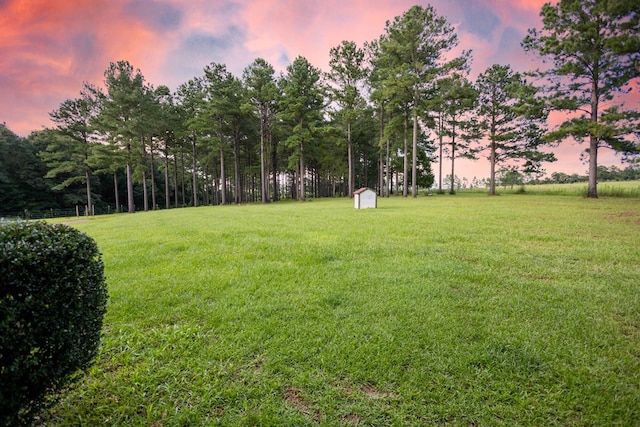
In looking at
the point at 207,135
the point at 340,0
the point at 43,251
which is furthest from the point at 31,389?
the point at 207,135

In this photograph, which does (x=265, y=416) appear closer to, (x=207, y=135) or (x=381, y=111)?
(x=381, y=111)

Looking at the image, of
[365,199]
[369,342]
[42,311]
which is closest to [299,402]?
[369,342]

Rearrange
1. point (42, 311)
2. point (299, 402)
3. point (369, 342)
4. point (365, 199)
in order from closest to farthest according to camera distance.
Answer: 1. point (42, 311)
2. point (299, 402)
3. point (369, 342)
4. point (365, 199)

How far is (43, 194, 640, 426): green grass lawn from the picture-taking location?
180 cm

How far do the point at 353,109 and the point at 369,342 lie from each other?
26.4 meters

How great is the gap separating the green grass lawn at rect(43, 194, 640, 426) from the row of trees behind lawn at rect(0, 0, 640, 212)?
59.7ft

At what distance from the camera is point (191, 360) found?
7.51ft

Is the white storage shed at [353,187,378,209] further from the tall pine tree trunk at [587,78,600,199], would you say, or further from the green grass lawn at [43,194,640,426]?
the tall pine tree trunk at [587,78,600,199]

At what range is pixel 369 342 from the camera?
2473mm

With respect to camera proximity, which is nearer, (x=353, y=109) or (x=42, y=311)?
(x=42, y=311)

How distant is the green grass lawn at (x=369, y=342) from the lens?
5.92 ft

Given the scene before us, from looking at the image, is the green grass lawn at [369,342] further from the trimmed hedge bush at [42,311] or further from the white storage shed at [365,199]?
the white storage shed at [365,199]

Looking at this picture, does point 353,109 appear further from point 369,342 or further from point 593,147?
point 369,342

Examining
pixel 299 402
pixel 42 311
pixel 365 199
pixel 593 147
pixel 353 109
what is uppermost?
pixel 353 109
